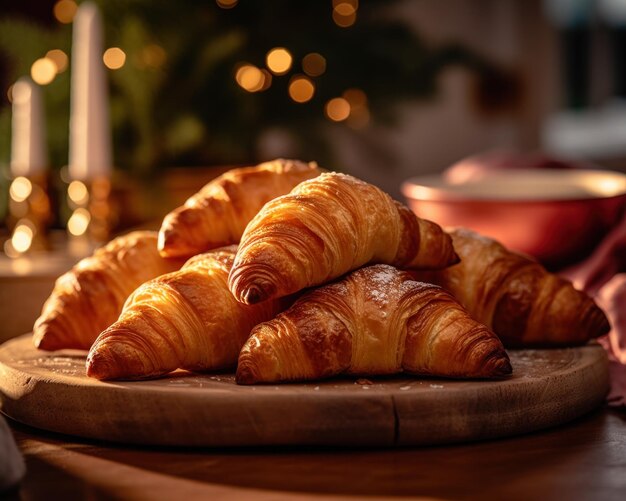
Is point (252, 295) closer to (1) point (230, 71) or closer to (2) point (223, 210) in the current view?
(2) point (223, 210)

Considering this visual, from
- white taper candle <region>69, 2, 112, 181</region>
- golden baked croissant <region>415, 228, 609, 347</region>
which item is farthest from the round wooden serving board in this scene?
white taper candle <region>69, 2, 112, 181</region>

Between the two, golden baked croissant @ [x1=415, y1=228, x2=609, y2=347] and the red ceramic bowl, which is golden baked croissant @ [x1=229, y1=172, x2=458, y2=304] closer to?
golden baked croissant @ [x1=415, y1=228, x2=609, y2=347]

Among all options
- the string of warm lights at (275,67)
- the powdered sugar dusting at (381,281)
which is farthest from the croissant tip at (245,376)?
the string of warm lights at (275,67)

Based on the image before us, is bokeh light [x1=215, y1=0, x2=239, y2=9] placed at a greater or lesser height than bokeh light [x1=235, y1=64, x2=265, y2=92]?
greater

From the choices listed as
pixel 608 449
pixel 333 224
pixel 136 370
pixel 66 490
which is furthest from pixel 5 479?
pixel 608 449

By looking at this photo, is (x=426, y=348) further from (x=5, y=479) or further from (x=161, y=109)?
(x=161, y=109)

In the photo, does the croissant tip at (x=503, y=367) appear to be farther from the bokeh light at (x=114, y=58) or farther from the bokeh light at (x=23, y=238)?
the bokeh light at (x=114, y=58)
